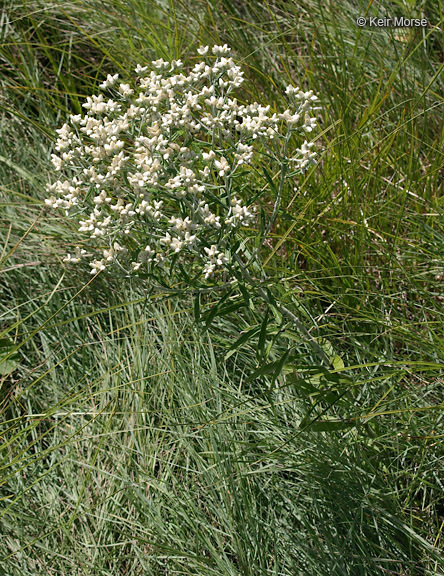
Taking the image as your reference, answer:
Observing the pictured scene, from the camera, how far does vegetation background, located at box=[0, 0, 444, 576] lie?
6.58 feet

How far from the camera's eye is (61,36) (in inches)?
140

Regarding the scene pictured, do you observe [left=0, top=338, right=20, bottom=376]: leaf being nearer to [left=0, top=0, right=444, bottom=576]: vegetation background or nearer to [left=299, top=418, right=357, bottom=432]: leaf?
[left=0, top=0, right=444, bottom=576]: vegetation background

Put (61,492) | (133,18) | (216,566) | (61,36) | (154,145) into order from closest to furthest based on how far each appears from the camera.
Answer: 1. (154,145)
2. (216,566)
3. (61,492)
4. (133,18)
5. (61,36)

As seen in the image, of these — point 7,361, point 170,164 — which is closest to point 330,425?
point 170,164

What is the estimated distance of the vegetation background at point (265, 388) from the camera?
2006mm

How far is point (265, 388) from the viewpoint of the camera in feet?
7.69

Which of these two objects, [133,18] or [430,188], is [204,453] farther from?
[133,18]

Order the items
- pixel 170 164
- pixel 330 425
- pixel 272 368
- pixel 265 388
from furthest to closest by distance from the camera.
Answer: pixel 265 388 < pixel 330 425 < pixel 272 368 < pixel 170 164

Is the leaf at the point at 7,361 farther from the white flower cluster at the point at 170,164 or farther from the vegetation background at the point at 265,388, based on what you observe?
the white flower cluster at the point at 170,164

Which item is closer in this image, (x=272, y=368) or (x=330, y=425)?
(x=272, y=368)

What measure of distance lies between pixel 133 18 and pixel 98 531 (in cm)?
272

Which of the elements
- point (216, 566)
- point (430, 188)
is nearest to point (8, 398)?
point (216, 566)

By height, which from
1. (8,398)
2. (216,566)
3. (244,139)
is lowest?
(216,566)

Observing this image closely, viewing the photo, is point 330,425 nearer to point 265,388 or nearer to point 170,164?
point 265,388
